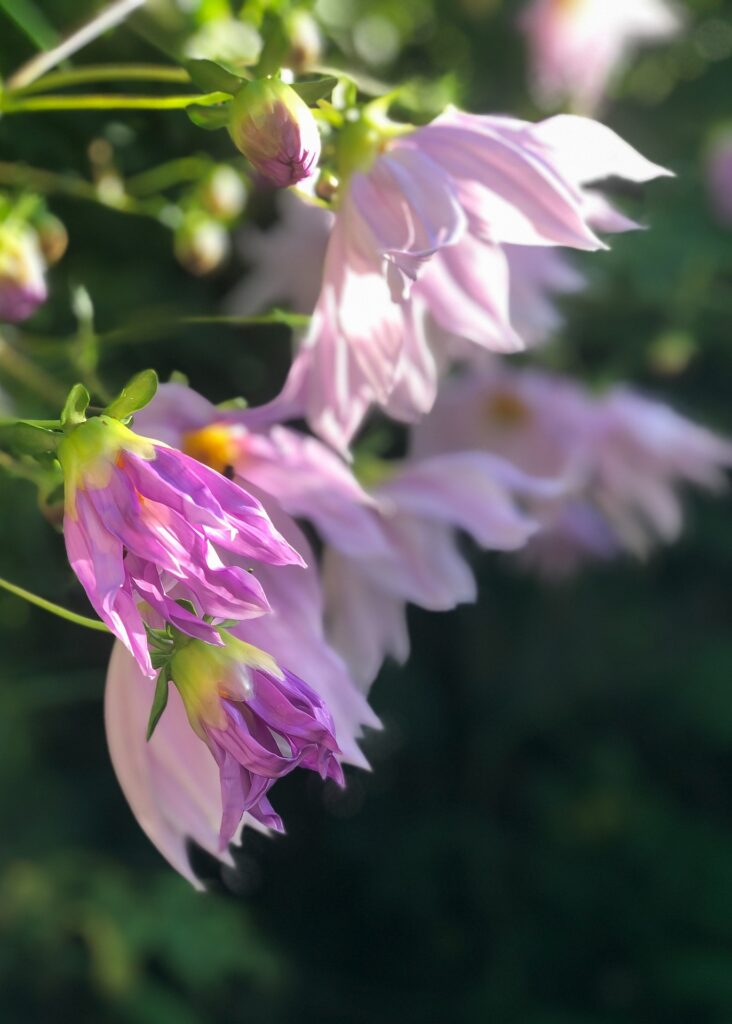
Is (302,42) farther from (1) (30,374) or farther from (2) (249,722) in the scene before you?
(2) (249,722)

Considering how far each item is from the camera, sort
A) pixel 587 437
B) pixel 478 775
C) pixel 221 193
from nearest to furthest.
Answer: pixel 221 193, pixel 587 437, pixel 478 775

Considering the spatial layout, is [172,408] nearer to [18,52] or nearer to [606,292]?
[18,52]

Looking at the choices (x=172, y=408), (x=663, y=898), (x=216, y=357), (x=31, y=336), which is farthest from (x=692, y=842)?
(x=172, y=408)

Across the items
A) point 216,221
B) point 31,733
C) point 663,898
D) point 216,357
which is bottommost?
point 663,898

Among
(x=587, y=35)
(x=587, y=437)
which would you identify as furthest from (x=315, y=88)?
(x=587, y=35)

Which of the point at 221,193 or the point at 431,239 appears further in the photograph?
the point at 221,193

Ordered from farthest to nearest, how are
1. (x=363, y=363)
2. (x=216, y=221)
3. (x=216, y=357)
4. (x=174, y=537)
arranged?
(x=216, y=357) → (x=216, y=221) → (x=363, y=363) → (x=174, y=537)

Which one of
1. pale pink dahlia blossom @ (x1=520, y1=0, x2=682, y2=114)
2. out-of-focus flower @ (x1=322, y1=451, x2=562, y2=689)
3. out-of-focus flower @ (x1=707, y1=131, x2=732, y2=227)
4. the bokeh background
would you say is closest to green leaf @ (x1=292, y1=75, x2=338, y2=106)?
out-of-focus flower @ (x1=322, y1=451, x2=562, y2=689)
